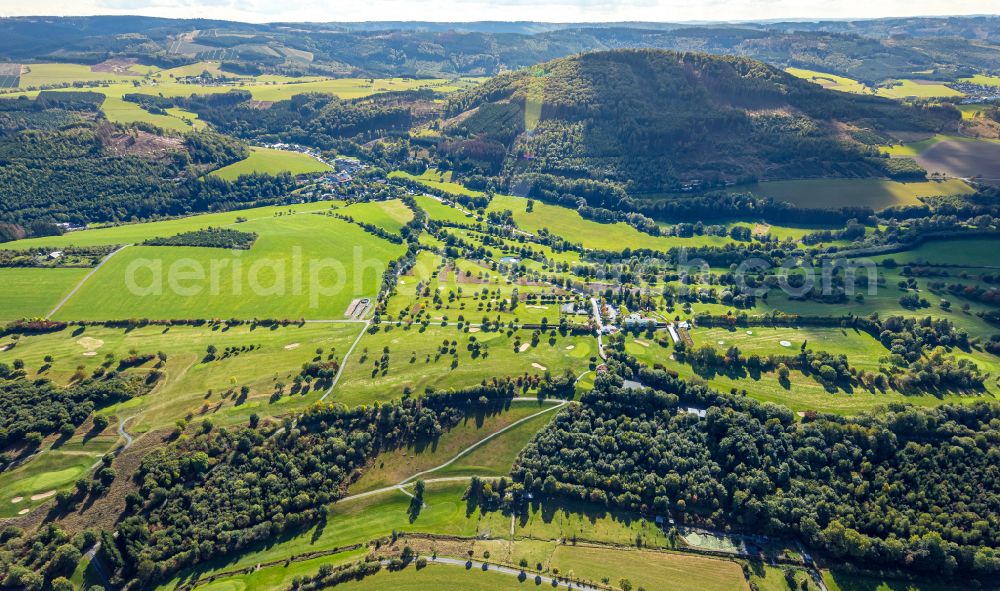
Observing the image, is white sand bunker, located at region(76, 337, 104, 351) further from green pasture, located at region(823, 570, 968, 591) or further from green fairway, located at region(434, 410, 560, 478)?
green pasture, located at region(823, 570, 968, 591)

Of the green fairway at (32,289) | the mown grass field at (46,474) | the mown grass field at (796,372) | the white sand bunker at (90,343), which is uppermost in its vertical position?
the mown grass field at (796,372)

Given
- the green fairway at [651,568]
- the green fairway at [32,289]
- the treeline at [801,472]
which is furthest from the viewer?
the green fairway at [32,289]

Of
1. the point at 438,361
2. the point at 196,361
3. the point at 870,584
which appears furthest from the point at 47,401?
the point at 870,584

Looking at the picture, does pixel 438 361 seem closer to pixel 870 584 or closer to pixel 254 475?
pixel 254 475

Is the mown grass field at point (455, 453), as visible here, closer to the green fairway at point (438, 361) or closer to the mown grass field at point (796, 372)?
the green fairway at point (438, 361)

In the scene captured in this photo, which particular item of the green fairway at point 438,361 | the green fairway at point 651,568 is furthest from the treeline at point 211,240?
the green fairway at point 651,568

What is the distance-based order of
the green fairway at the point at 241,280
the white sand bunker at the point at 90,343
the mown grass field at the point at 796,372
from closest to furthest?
the mown grass field at the point at 796,372, the white sand bunker at the point at 90,343, the green fairway at the point at 241,280

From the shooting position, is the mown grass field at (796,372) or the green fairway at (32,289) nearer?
the mown grass field at (796,372)
